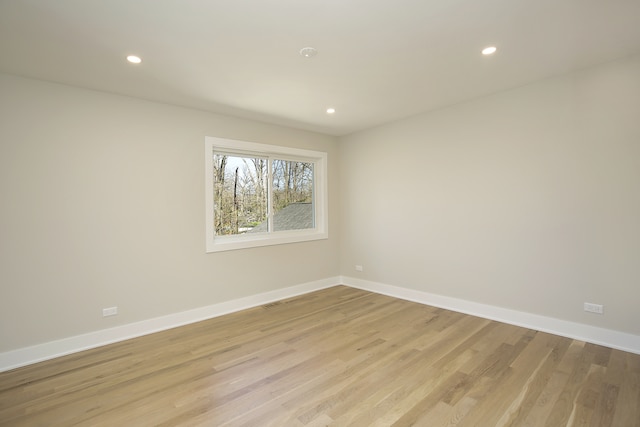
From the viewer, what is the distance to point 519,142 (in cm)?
322

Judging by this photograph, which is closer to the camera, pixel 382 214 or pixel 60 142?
pixel 60 142

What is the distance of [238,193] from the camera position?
4.15 m

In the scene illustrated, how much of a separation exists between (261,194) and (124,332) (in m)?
2.33

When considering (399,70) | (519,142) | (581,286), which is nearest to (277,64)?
(399,70)

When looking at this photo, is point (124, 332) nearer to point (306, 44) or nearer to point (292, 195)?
point (292, 195)

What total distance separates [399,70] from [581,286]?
8.89 feet

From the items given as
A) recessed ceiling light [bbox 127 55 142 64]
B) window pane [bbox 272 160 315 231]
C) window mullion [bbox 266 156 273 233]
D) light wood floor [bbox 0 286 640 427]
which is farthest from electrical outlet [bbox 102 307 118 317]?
recessed ceiling light [bbox 127 55 142 64]

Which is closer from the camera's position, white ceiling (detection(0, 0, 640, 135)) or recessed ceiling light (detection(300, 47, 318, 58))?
white ceiling (detection(0, 0, 640, 135))

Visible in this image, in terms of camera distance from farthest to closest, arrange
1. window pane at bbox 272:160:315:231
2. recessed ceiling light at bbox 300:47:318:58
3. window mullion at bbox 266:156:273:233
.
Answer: window pane at bbox 272:160:315:231 → window mullion at bbox 266:156:273:233 → recessed ceiling light at bbox 300:47:318:58

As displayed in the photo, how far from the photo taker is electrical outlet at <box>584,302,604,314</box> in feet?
9.05

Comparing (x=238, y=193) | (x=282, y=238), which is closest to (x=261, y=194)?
(x=238, y=193)

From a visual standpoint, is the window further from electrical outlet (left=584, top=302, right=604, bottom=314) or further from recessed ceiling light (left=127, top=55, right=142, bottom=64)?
electrical outlet (left=584, top=302, right=604, bottom=314)

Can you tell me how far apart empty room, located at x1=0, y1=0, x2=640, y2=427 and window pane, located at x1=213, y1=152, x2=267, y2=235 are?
0.04m

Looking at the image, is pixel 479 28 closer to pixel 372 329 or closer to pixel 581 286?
pixel 581 286
